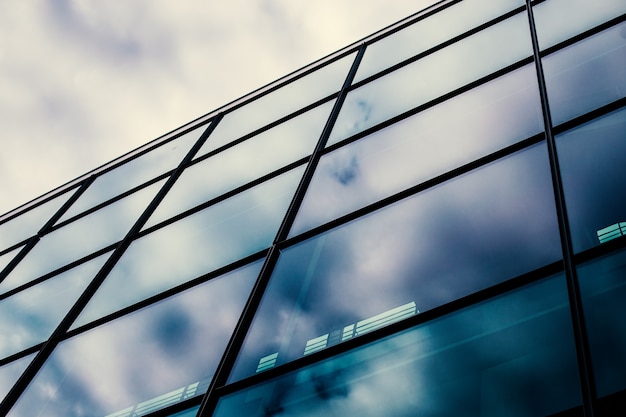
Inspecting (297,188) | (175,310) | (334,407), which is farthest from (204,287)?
(334,407)

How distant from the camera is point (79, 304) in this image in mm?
8789

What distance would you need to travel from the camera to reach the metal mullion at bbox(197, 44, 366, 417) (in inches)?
219

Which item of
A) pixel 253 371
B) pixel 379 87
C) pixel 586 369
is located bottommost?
pixel 586 369

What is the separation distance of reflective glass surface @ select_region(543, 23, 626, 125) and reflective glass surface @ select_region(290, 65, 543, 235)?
9.3 inches

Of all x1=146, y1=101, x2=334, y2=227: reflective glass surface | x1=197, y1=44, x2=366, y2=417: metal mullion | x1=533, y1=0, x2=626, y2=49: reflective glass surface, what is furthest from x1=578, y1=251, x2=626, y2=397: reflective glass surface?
x1=146, y1=101, x2=334, y2=227: reflective glass surface

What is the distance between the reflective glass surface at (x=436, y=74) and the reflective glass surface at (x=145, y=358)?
11.3 ft

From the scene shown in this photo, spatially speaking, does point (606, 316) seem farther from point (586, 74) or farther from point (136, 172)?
point (136, 172)

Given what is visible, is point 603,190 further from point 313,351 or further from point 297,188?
point 297,188

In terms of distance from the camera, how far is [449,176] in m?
6.80

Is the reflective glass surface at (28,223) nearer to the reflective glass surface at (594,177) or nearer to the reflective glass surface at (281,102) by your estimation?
the reflective glass surface at (281,102)

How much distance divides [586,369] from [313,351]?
2383 millimetres

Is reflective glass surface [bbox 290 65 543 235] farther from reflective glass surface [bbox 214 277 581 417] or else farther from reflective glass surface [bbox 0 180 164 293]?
reflective glass surface [bbox 0 180 164 293]

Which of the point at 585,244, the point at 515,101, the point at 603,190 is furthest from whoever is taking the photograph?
the point at 515,101

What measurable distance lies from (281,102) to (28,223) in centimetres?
667
